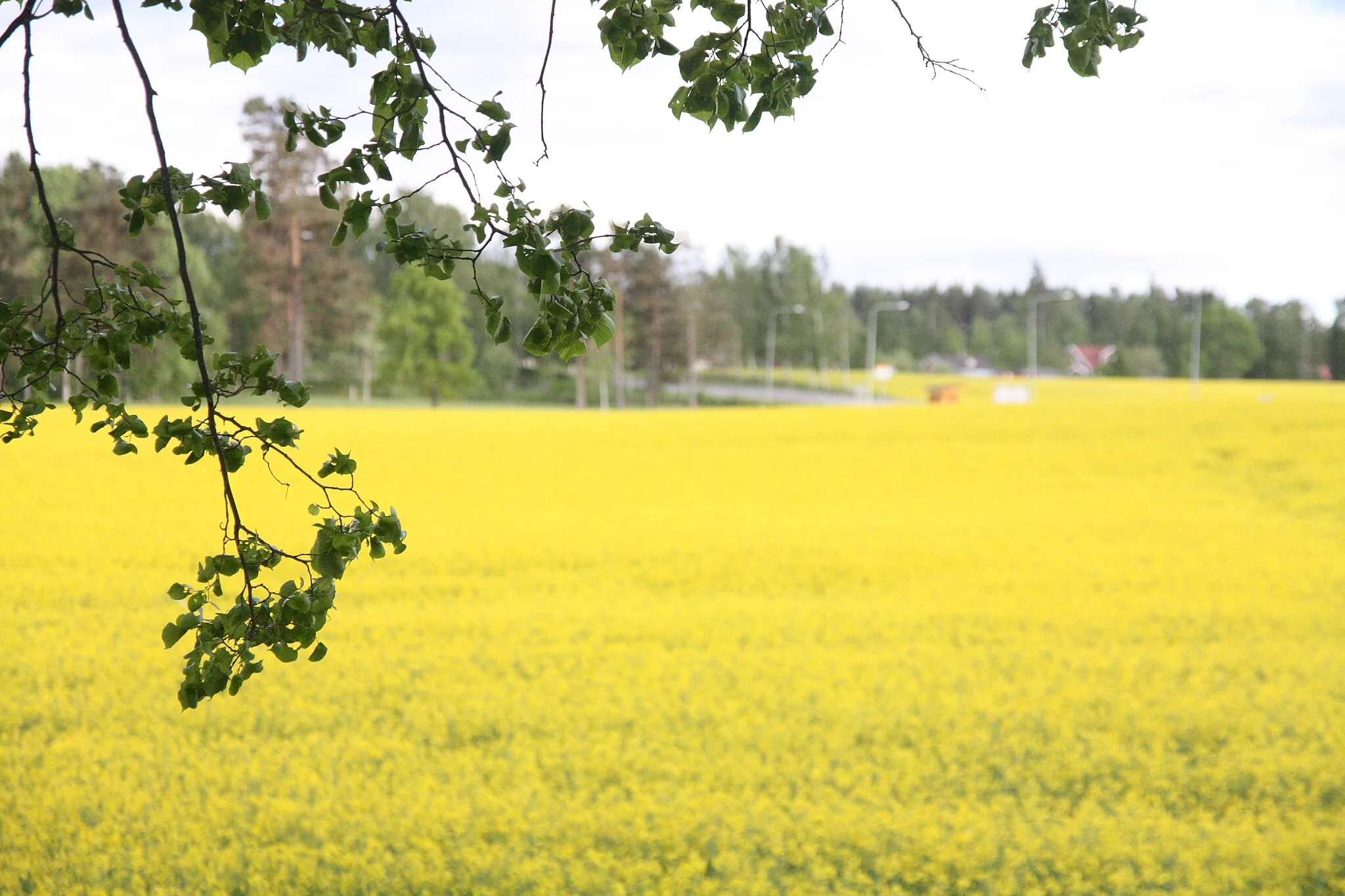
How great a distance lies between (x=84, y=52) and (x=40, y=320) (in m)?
3.40

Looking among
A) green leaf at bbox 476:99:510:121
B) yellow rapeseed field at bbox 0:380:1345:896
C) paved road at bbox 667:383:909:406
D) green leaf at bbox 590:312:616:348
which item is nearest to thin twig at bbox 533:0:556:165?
green leaf at bbox 476:99:510:121

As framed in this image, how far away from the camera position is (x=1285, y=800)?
4383mm

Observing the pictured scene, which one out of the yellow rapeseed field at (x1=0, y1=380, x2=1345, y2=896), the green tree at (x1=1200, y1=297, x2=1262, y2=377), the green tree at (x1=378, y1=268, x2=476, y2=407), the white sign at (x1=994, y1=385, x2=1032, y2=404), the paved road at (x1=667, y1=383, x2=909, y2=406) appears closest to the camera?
the yellow rapeseed field at (x1=0, y1=380, x2=1345, y2=896)

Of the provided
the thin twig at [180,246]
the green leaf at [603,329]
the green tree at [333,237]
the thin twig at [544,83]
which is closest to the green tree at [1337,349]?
the thin twig at [544,83]

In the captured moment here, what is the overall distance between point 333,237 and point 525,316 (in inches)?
806

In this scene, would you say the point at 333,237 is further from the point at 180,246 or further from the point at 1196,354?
the point at 1196,354

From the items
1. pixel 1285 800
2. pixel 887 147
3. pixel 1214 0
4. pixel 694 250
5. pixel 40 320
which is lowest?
pixel 1285 800

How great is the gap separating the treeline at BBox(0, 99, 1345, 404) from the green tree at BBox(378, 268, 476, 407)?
45mm

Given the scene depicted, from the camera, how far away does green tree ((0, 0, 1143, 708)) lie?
163cm

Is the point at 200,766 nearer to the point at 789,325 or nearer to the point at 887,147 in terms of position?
the point at 887,147

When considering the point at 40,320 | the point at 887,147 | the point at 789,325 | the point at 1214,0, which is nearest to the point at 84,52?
the point at 40,320

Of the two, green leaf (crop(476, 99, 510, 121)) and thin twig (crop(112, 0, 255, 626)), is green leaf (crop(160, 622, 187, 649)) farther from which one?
green leaf (crop(476, 99, 510, 121))

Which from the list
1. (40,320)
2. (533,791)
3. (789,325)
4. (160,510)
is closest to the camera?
(40,320)

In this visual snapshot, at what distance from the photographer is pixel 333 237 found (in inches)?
67.0
